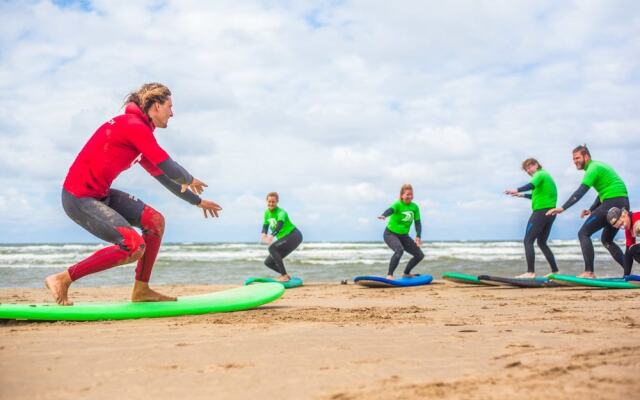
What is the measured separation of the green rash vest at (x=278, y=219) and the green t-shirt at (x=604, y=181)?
4851mm

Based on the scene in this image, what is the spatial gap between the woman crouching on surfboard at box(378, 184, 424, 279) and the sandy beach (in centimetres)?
539

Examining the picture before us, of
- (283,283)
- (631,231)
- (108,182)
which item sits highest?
(108,182)

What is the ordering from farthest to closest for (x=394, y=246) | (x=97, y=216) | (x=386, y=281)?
(x=394, y=246) < (x=386, y=281) < (x=97, y=216)

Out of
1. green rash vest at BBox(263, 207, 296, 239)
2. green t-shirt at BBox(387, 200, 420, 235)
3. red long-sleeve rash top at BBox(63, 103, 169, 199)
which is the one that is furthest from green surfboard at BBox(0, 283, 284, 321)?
green t-shirt at BBox(387, 200, 420, 235)

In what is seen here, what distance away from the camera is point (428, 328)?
11.7 ft

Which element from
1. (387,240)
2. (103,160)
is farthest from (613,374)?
(387,240)

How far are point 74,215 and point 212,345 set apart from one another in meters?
1.92

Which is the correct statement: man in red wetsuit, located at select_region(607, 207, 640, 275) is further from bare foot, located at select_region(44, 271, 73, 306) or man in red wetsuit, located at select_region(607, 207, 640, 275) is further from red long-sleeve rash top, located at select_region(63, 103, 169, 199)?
bare foot, located at select_region(44, 271, 73, 306)

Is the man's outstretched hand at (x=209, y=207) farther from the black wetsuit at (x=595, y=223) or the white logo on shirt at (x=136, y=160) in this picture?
the black wetsuit at (x=595, y=223)

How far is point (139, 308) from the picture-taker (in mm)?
4477

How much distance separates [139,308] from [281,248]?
5.52m

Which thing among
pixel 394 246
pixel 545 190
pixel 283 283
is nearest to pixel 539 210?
pixel 545 190

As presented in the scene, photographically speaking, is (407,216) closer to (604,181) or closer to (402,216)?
(402,216)

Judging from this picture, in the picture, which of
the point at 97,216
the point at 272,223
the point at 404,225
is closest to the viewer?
the point at 97,216
